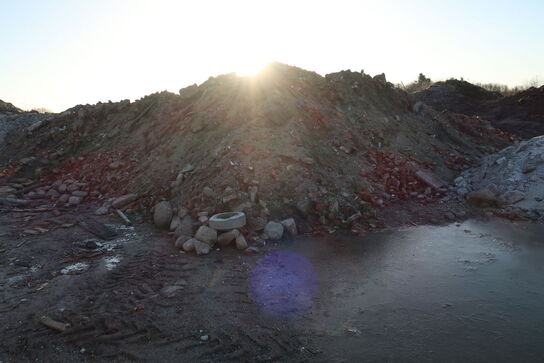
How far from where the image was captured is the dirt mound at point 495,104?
64.5 feet

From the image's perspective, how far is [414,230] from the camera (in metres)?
6.88

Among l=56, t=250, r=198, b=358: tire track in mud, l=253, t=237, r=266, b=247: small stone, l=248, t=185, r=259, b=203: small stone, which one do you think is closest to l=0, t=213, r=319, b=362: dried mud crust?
Result: l=56, t=250, r=198, b=358: tire track in mud

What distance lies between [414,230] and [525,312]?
2996 mm

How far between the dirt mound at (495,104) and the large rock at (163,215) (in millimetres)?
17156

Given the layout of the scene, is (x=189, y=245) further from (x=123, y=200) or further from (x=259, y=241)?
(x=123, y=200)

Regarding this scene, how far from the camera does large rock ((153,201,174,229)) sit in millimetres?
6957

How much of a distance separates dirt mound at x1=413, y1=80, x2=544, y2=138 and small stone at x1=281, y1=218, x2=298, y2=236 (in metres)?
16.1

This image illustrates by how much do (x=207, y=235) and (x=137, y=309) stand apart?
2.06m

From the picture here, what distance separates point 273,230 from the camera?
6.34 m

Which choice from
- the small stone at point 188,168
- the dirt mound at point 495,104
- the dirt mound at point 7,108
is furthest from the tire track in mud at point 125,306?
the dirt mound at point 7,108

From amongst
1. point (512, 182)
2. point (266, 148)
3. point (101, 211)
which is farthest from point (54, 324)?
point (512, 182)

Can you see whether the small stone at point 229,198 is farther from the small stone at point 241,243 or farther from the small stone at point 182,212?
the small stone at point 241,243

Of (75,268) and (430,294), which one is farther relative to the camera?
(75,268)

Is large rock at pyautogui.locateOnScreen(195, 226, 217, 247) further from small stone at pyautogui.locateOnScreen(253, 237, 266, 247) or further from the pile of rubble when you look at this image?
the pile of rubble
